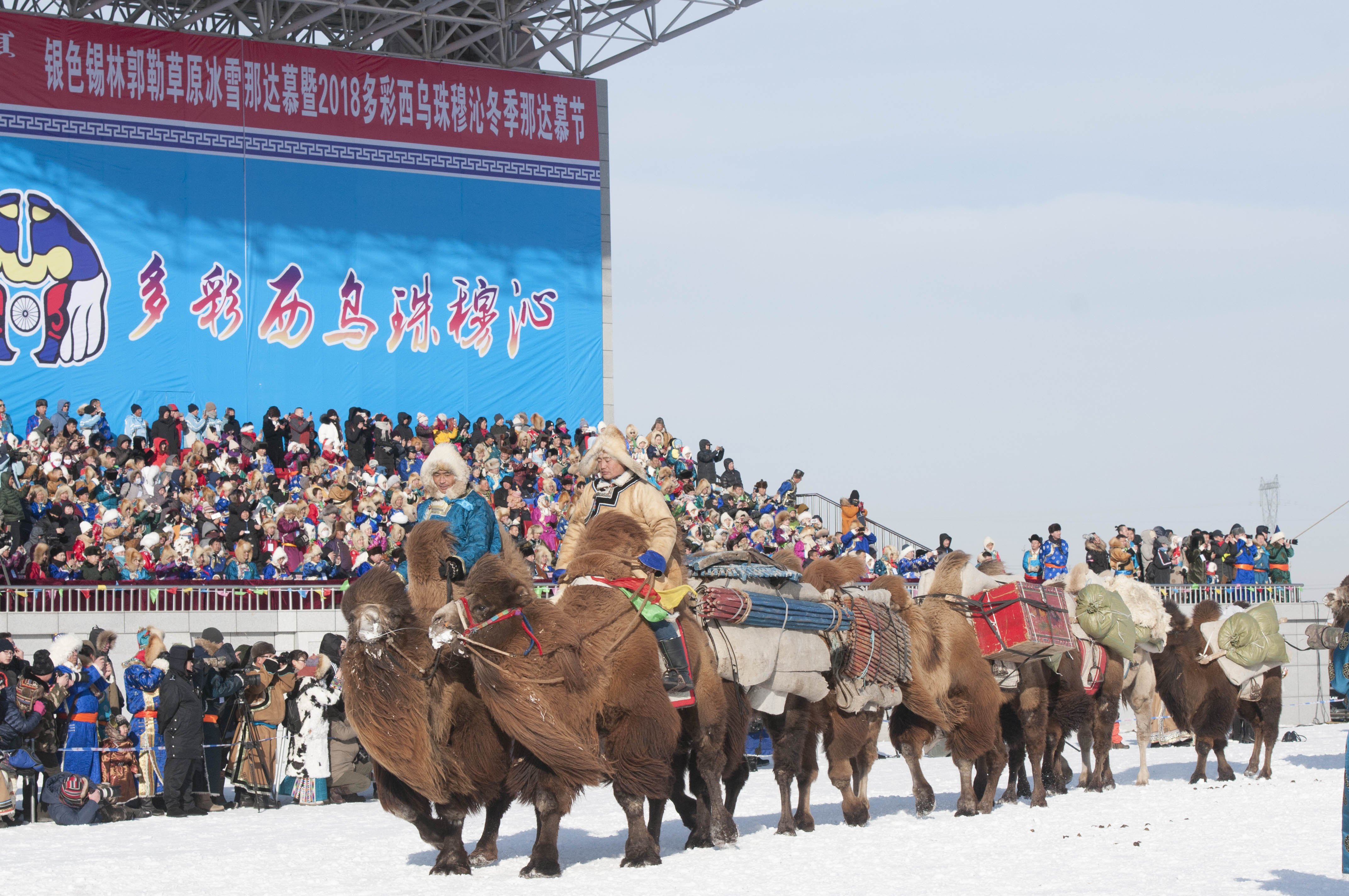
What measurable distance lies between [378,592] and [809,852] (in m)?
3.18

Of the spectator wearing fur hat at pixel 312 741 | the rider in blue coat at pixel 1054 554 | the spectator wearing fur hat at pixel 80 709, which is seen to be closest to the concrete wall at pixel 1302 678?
the rider in blue coat at pixel 1054 554

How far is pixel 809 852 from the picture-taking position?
31.7 feet

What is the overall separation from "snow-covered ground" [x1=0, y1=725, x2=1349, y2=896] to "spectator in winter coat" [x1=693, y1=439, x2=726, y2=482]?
14562 millimetres

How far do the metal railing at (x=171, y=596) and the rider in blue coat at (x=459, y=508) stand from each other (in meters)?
8.29

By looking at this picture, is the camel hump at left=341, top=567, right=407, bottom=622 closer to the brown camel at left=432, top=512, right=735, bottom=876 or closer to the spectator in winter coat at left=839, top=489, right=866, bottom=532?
the brown camel at left=432, top=512, right=735, bottom=876

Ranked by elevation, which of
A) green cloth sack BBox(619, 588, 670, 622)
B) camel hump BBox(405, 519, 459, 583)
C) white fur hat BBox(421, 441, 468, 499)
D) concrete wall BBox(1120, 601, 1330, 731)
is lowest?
concrete wall BBox(1120, 601, 1330, 731)

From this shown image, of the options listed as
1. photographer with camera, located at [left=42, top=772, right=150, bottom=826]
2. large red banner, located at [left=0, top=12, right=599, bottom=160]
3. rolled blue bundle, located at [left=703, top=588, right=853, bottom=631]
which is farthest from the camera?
large red banner, located at [left=0, top=12, right=599, bottom=160]

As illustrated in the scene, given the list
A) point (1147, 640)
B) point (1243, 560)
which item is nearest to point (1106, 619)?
point (1147, 640)

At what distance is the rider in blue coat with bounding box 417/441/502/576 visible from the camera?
29.5 ft

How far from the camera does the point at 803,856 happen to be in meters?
9.48

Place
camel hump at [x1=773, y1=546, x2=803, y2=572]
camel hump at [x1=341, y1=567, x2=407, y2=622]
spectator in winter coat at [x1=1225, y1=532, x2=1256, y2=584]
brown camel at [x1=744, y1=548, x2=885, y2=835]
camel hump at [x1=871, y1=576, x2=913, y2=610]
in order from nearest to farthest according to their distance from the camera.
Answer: camel hump at [x1=341, y1=567, x2=407, y2=622], brown camel at [x1=744, y1=548, x2=885, y2=835], camel hump at [x1=773, y1=546, x2=803, y2=572], camel hump at [x1=871, y1=576, x2=913, y2=610], spectator in winter coat at [x1=1225, y1=532, x2=1256, y2=584]

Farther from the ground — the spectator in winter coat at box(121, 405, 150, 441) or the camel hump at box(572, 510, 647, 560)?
the spectator in winter coat at box(121, 405, 150, 441)

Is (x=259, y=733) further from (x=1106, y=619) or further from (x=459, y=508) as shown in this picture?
(x=1106, y=619)

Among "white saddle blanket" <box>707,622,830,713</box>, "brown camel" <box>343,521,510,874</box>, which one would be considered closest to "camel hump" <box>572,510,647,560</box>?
"brown camel" <box>343,521,510,874</box>
